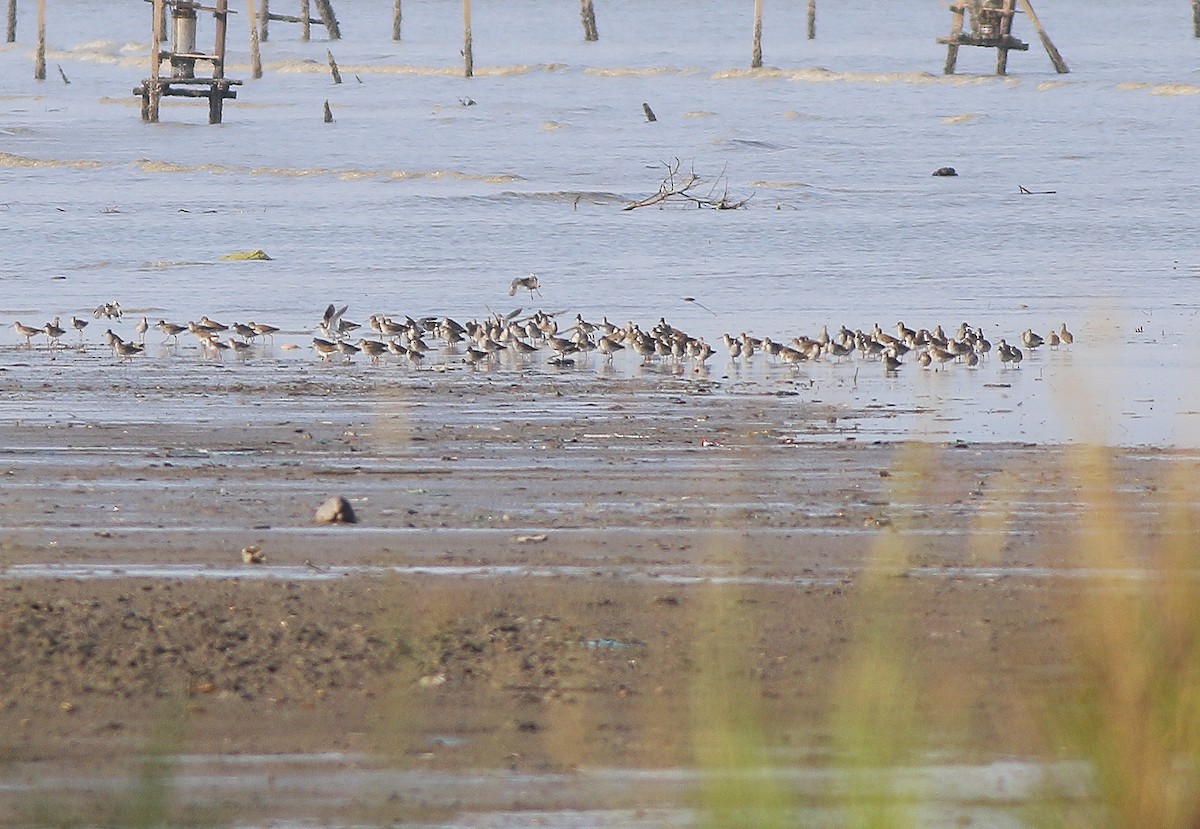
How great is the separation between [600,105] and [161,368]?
40.4 meters

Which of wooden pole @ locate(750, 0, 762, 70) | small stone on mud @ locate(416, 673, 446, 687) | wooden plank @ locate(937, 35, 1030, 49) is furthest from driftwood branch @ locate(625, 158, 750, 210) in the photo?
wooden pole @ locate(750, 0, 762, 70)

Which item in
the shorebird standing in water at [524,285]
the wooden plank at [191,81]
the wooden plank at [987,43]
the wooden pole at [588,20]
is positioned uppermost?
the wooden pole at [588,20]

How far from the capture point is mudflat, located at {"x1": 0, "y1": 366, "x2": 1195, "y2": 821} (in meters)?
4.82

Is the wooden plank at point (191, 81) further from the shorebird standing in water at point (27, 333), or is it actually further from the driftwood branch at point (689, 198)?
the shorebird standing in water at point (27, 333)

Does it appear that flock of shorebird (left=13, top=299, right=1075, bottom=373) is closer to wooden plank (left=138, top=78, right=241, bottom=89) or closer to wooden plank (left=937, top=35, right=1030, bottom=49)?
wooden plank (left=138, top=78, right=241, bottom=89)

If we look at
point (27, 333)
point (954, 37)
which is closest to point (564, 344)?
point (27, 333)

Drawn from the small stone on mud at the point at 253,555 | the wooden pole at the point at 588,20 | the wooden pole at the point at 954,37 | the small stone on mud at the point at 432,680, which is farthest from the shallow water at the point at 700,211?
the wooden pole at the point at 588,20

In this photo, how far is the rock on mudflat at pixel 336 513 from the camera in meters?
7.63

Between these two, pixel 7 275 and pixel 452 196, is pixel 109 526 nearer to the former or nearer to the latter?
pixel 7 275

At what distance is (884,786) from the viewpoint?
2.41m

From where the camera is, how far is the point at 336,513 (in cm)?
765

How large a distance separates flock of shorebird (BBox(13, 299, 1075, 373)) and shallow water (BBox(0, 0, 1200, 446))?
0.82 ft

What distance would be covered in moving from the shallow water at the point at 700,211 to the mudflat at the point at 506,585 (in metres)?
0.75

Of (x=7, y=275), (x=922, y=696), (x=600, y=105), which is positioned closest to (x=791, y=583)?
(x=922, y=696)
